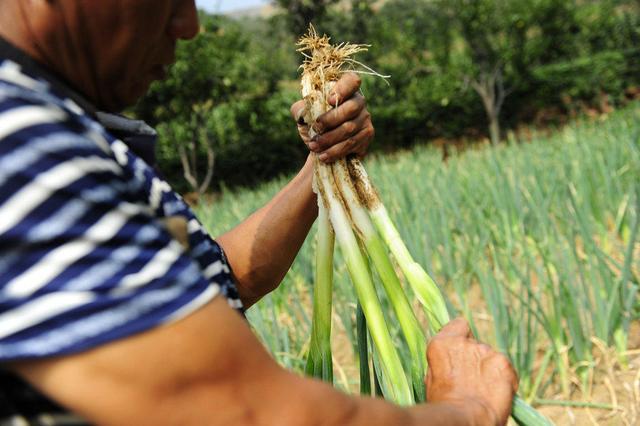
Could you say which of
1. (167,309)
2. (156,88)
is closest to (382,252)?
(167,309)

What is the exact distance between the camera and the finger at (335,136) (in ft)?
3.10

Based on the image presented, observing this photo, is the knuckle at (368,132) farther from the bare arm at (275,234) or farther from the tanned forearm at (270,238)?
the tanned forearm at (270,238)

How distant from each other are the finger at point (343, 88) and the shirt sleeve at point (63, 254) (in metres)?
0.54

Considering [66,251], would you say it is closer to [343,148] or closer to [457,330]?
[457,330]

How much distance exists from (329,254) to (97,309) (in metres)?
0.55

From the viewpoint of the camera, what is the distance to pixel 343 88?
95 centimetres

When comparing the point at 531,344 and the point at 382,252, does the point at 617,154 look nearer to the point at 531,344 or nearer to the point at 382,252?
the point at 531,344

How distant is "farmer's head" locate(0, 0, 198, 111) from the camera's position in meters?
0.52

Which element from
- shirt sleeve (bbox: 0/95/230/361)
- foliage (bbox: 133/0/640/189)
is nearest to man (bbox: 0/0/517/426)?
shirt sleeve (bbox: 0/95/230/361)

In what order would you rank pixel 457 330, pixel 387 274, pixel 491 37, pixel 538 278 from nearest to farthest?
pixel 457 330 → pixel 387 274 → pixel 538 278 → pixel 491 37

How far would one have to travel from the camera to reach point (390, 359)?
859 millimetres

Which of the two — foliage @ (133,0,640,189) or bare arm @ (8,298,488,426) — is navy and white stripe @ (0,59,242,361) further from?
foliage @ (133,0,640,189)

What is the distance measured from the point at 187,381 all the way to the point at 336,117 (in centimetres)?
57

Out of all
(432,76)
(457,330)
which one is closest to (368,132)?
(457,330)
